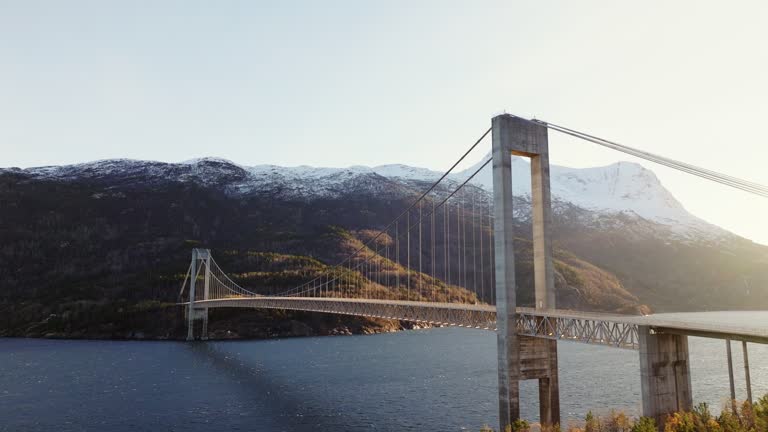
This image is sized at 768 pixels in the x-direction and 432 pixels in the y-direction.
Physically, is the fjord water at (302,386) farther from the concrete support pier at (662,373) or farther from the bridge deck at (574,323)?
the concrete support pier at (662,373)

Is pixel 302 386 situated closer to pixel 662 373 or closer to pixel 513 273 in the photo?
pixel 513 273

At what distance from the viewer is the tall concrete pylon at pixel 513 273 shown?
34.2 metres

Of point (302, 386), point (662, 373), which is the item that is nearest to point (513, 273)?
point (662, 373)

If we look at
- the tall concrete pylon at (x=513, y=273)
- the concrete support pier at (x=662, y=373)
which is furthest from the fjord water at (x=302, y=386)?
the concrete support pier at (x=662, y=373)

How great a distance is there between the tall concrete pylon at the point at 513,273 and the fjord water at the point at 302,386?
655 cm

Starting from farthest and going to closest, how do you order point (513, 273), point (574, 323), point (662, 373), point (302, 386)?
point (302, 386) → point (513, 273) → point (574, 323) → point (662, 373)

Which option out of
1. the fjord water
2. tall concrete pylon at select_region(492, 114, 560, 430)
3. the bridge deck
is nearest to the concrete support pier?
the bridge deck

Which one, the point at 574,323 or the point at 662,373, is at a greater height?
the point at 574,323

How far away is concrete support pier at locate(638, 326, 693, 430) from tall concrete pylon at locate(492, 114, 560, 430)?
325 inches

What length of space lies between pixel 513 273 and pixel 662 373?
34.9ft

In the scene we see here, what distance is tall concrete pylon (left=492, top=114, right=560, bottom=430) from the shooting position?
34250mm

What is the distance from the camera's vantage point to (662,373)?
27828 millimetres

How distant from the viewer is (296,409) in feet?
153

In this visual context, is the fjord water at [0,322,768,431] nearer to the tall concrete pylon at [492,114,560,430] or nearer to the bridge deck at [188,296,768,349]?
the tall concrete pylon at [492,114,560,430]
